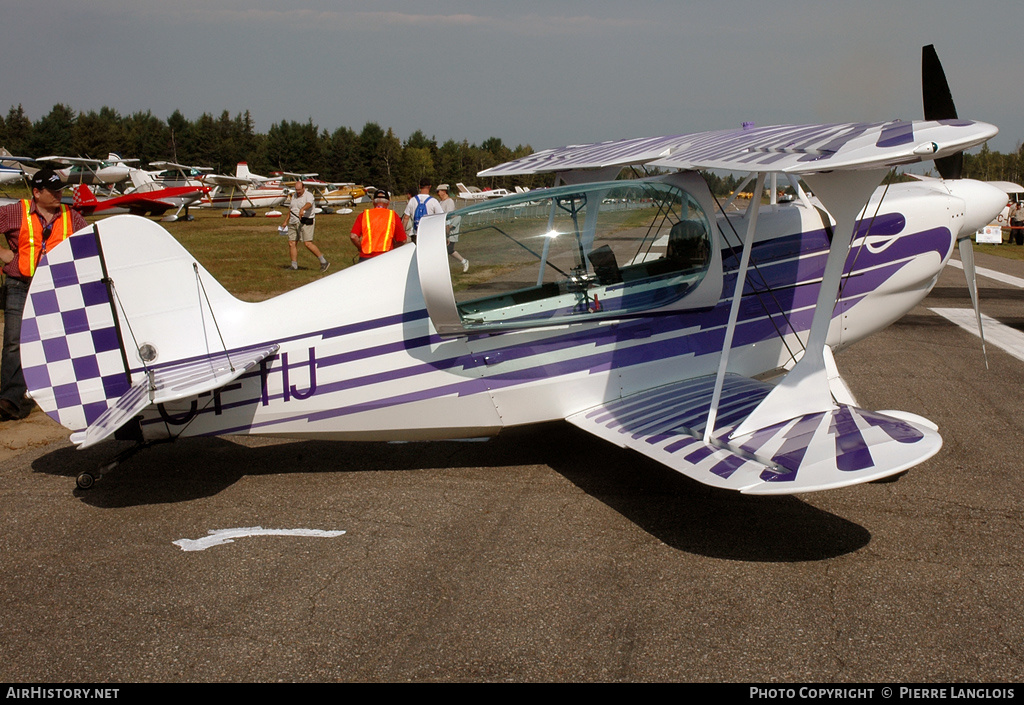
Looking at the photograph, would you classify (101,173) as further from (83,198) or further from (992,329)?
(992,329)

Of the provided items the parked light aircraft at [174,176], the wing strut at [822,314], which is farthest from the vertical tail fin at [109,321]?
the parked light aircraft at [174,176]

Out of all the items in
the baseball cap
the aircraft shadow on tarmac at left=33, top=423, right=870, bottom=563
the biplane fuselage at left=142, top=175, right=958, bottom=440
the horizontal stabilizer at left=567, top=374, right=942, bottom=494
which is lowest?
the aircraft shadow on tarmac at left=33, top=423, right=870, bottom=563

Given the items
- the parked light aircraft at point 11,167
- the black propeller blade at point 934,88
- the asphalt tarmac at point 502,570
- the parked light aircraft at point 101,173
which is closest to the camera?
the asphalt tarmac at point 502,570

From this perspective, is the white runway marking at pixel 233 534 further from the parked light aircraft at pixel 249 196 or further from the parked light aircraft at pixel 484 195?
the parked light aircraft at pixel 249 196

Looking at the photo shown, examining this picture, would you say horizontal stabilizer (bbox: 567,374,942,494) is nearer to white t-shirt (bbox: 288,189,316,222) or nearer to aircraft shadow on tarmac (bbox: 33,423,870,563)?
aircraft shadow on tarmac (bbox: 33,423,870,563)

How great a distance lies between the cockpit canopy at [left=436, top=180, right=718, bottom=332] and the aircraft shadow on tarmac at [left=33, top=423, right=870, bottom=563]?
1.13m

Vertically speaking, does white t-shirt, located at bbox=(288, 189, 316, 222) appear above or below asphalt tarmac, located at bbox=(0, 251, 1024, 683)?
above

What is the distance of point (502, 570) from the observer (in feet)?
13.2

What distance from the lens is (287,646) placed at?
3379 millimetres

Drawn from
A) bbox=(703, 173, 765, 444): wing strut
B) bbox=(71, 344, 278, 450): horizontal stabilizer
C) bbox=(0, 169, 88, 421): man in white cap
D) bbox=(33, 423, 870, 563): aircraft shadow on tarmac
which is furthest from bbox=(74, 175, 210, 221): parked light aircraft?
bbox=(703, 173, 765, 444): wing strut

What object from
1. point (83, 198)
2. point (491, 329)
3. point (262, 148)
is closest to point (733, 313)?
point (491, 329)

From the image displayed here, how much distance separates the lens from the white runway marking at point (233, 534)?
14.6 feet

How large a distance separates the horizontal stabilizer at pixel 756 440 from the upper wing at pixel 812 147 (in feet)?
4.64

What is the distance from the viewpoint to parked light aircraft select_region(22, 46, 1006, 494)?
15.9ft
